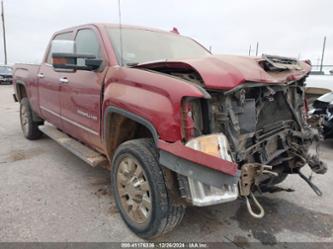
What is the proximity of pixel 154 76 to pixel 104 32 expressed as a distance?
1.30m

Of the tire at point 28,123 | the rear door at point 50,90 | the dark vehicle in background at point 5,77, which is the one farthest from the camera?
the dark vehicle in background at point 5,77

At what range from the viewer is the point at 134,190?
2.73 meters

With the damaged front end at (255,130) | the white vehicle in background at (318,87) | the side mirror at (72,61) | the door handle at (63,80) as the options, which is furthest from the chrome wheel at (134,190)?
the white vehicle in background at (318,87)

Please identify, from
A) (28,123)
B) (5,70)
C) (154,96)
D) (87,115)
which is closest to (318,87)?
(87,115)

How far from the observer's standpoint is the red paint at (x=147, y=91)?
7.22 feet

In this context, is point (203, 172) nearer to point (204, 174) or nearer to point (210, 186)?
point (204, 174)

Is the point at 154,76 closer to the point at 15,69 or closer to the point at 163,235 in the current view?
the point at 163,235

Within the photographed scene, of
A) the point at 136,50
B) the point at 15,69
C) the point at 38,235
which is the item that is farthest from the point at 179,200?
the point at 15,69

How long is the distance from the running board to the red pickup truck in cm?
3

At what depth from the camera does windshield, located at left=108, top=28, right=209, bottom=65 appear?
3305 millimetres

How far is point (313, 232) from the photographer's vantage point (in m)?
2.93

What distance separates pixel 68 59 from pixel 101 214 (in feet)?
5.26

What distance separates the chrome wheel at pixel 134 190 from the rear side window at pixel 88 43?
1311 millimetres

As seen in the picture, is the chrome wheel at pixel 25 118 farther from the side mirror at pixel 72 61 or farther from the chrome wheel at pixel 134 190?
the chrome wheel at pixel 134 190
